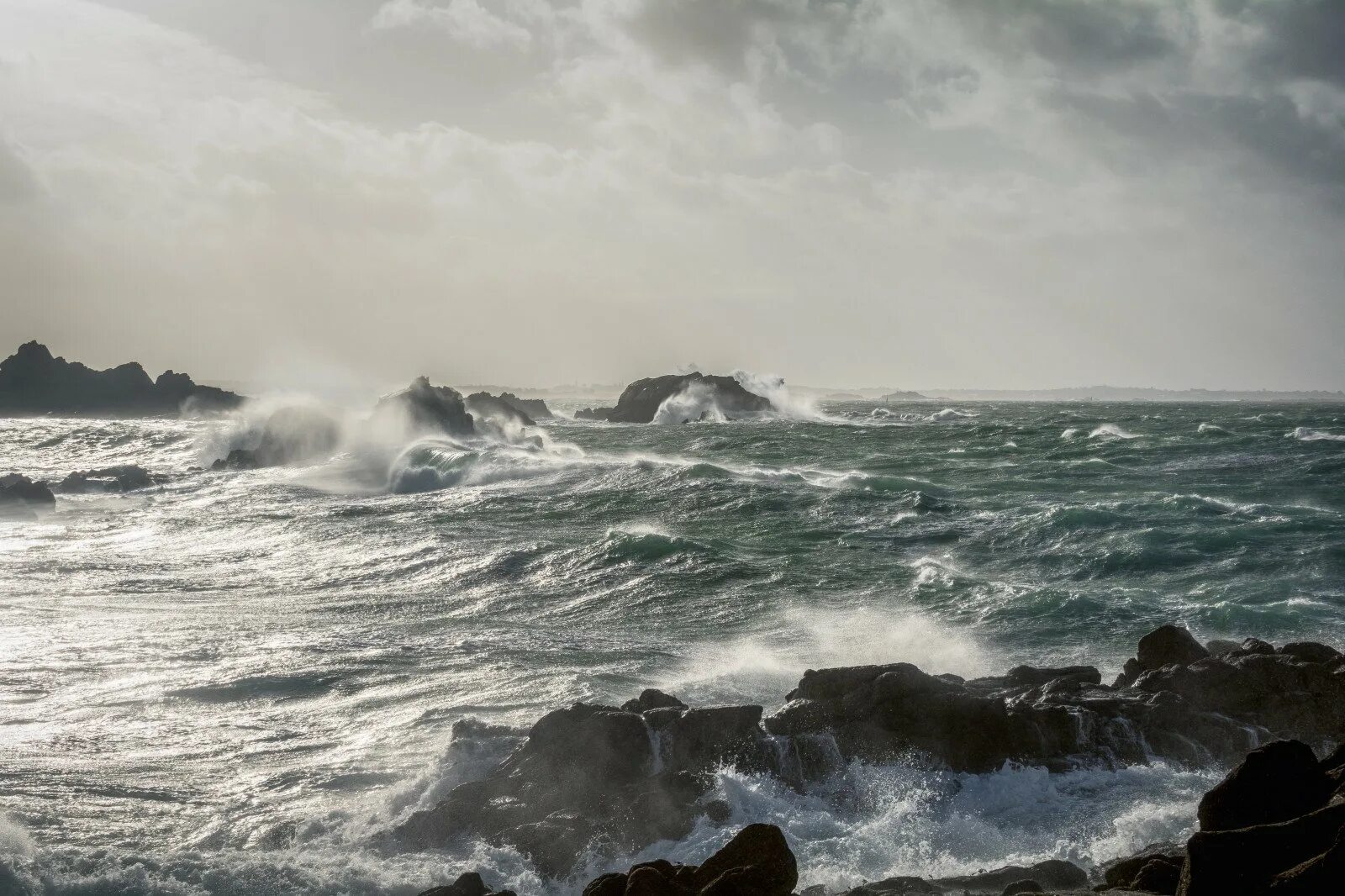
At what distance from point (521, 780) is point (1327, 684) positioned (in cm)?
822

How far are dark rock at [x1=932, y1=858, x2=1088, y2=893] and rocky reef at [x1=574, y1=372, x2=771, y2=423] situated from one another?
3268 inches

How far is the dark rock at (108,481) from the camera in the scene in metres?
35.2

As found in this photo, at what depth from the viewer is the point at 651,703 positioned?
34.7ft

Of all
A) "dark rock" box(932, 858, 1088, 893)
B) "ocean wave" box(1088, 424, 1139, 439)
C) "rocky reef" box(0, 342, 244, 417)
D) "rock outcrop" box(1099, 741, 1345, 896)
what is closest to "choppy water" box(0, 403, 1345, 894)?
"dark rock" box(932, 858, 1088, 893)

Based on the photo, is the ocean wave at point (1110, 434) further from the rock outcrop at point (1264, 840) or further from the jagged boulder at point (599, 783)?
the rock outcrop at point (1264, 840)

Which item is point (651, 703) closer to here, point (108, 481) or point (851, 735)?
point (851, 735)

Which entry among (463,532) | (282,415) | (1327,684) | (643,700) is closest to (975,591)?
(1327,684)

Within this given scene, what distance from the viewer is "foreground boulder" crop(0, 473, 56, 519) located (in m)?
30.6

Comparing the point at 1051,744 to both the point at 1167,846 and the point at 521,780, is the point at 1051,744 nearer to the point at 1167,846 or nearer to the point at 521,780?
the point at 1167,846

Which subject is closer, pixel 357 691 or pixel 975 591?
pixel 357 691

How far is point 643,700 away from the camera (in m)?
10.6

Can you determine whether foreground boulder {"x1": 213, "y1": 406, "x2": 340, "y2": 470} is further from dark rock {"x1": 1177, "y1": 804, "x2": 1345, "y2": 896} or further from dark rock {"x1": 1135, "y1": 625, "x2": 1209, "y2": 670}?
dark rock {"x1": 1177, "y1": 804, "x2": 1345, "y2": 896}

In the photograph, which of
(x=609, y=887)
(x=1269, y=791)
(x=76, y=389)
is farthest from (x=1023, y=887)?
(x=76, y=389)

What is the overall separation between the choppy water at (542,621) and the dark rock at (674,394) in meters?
55.2
